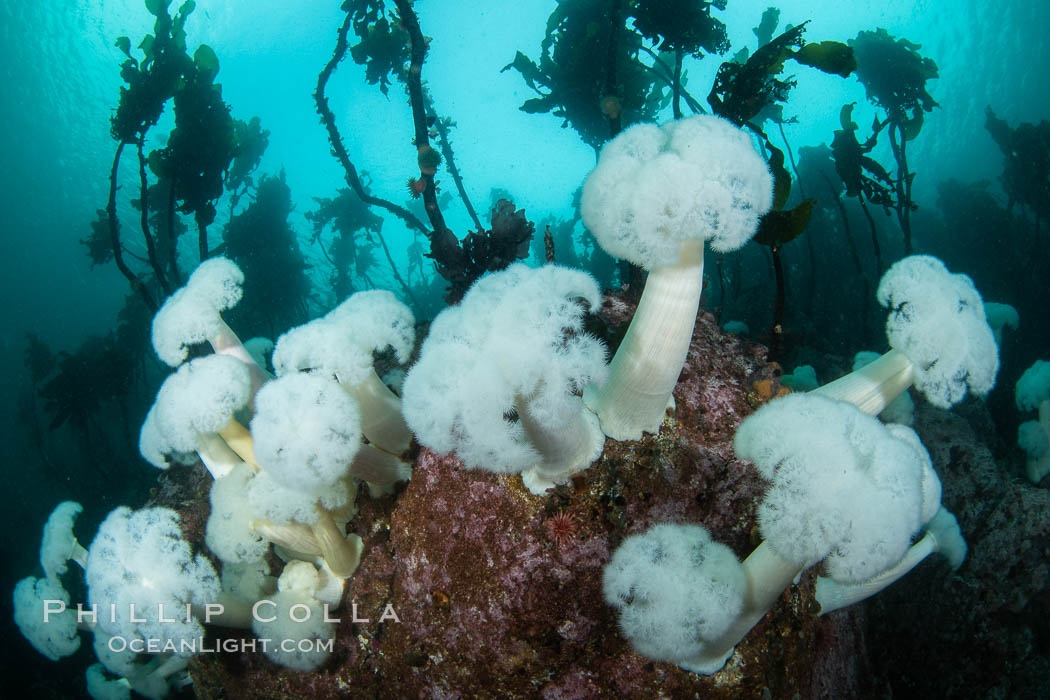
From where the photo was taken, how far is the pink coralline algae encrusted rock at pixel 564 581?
2.17 m

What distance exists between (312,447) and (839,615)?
134 inches

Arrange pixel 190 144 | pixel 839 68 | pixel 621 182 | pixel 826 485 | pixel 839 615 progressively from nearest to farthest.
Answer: pixel 826 485 → pixel 621 182 → pixel 839 615 → pixel 839 68 → pixel 190 144

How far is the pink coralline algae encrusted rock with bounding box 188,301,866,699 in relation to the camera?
217 cm

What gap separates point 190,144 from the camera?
9.42 metres

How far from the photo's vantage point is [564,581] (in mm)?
2156

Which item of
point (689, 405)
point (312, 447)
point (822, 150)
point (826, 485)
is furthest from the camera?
point (822, 150)

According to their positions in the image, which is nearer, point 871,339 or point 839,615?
point 839,615

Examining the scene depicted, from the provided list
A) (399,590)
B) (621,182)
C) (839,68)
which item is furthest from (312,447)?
(839,68)

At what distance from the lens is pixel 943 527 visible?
3.28 meters

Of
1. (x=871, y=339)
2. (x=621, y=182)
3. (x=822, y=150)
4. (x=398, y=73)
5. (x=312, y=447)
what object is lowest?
(x=871, y=339)

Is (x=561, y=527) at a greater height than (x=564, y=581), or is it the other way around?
(x=561, y=527)

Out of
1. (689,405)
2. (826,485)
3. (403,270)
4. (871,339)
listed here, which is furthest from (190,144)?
(403,270)

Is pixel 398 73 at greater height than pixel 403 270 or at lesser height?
lesser

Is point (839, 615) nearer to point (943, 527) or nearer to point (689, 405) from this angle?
point (943, 527)
